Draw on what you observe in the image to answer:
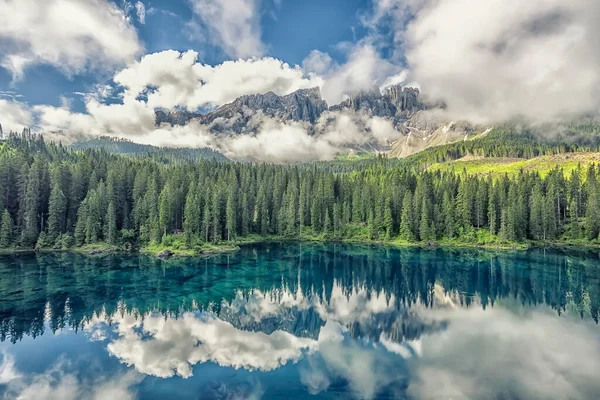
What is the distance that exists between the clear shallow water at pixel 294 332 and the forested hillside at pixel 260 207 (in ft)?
68.8

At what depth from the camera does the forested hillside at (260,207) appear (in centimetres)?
8975

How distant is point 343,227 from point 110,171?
74111mm

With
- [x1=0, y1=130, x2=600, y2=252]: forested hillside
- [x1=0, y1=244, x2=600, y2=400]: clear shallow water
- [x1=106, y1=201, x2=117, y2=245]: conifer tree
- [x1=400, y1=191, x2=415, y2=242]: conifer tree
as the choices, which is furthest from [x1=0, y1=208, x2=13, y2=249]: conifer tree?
[x1=400, y1=191, x2=415, y2=242]: conifer tree

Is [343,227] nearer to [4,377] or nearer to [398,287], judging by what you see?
[398,287]

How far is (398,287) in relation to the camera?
5812 cm

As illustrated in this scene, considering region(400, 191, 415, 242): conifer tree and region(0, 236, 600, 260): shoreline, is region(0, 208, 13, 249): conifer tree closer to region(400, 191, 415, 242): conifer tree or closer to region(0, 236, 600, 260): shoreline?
region(0, 236, 600, 260): shoreline

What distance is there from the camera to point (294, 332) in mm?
37781

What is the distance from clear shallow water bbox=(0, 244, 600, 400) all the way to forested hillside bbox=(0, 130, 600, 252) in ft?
68.8

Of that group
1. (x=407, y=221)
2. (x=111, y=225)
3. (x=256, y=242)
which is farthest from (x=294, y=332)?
(x=407, y=221)

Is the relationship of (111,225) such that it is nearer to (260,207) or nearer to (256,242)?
(256,242)

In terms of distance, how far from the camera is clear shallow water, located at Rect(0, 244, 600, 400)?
2547 cm

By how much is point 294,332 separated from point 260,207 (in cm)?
8417

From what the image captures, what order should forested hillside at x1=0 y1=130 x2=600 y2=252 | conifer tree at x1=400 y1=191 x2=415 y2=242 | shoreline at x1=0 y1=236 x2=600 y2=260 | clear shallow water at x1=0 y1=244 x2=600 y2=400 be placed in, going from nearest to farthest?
clear shallow water at x1=0 y1=244 x2=600 y2=400 → shoreline at x1=0 y1=236 x2=600 y2=260 → forested hillside at x1=0 y1=130 x2=600 y2=252 → conifer tree at x1=400 y1=191 x2=415 y2=242

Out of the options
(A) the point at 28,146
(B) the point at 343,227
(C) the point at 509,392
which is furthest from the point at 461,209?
(A) the point at 28,146
